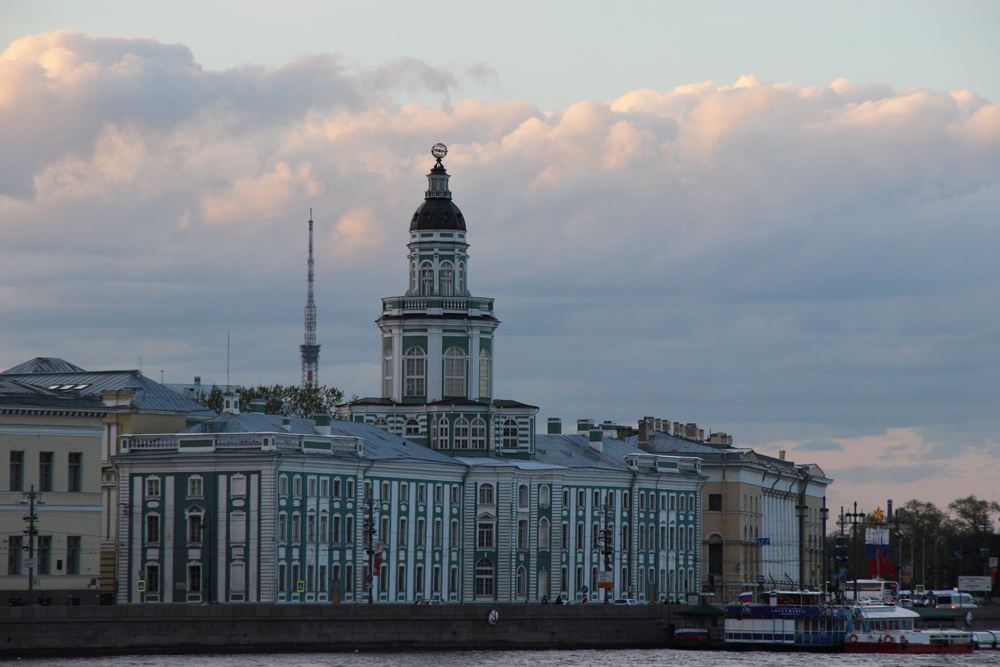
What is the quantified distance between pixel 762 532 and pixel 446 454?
4228cm

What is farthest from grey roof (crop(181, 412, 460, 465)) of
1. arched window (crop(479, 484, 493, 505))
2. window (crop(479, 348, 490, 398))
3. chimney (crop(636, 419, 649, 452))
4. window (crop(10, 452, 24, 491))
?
chimney (crop(636, 419, 649, 452))

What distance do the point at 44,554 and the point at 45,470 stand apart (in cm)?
366

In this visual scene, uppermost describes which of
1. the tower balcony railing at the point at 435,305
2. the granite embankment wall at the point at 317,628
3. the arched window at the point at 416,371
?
the tower balcony railing at the point at 435,305

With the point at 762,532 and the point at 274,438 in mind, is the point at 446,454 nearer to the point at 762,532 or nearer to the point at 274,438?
the point at 274,438

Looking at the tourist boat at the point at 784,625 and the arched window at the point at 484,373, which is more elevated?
the arched window at the point at 484,373

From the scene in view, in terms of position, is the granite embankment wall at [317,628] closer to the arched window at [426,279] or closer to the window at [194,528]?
the window at [194,528]

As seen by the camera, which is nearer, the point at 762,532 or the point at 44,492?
the point at 44,492

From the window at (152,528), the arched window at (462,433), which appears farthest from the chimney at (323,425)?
the arched window at (462,433)

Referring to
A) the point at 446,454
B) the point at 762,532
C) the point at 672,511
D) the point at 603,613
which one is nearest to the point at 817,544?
the point at 762,532

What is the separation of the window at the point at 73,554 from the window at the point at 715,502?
69468 mm

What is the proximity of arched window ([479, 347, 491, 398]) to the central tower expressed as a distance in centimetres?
6

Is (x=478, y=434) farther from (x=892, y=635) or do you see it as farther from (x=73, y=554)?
(x=73, y=554)

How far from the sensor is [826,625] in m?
108

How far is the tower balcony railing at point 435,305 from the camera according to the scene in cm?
12525
